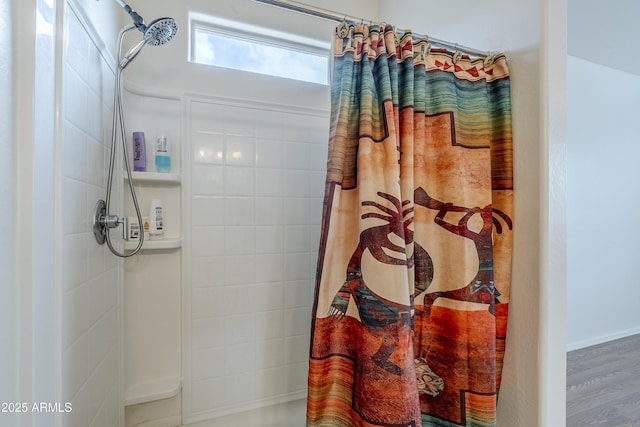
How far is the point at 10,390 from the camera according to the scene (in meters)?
0.54

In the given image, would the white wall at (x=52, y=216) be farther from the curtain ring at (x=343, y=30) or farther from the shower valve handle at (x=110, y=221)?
the curtain ring at (x=343, y=30)

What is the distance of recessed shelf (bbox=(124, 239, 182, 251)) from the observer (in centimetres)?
120

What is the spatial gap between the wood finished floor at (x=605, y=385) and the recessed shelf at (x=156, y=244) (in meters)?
2.50

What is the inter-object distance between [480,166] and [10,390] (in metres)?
1.36

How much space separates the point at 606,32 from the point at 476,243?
2578 mm

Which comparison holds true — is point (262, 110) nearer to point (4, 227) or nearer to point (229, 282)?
point (229, 282)

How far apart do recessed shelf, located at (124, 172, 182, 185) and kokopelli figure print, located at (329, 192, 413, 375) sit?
89 centimetres

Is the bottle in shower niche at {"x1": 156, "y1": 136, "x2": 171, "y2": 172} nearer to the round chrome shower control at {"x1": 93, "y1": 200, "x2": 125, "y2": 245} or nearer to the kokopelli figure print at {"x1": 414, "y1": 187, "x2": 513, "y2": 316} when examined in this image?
the round chrome shower control at {"x1": 93, "y1": 200, "x2": 125, "y2": 245}

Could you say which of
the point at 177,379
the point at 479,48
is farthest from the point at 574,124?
the point at 177,379

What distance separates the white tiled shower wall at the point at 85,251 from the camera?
2.43ft

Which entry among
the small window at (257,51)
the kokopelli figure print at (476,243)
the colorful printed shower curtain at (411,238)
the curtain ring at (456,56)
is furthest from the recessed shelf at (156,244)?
the curtain ring at (456,56)

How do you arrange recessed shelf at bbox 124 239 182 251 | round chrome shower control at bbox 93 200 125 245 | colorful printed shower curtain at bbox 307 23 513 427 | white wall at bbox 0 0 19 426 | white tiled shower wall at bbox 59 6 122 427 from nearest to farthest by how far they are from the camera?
1. white wall at bbox 0 0 19 426
2. white tiled shower wall at bbox 59 6 122 427
3. colorful printed shower curtain at bbox 307 23 513 427
4. round chrome shower control at bbox 93 200 125 245
5. recessed shelf at bbox 124 239 182 251

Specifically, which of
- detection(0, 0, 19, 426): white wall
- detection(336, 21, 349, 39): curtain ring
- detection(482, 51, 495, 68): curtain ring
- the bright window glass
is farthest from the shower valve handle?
detection(482, 51, 495, 68): curtain ring

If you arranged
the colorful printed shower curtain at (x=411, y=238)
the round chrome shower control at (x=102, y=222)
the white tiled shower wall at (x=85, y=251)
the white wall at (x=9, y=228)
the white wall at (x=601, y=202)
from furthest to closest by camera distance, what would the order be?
the white wall at (x=601, y=202) → the round chrome shower control at (x=102, y=222) → the colorful printed shower curtain at (x=411, y=238) → the white tiled shower wall at (x=85, y=251) → the white wall at (x=9, y=228)
